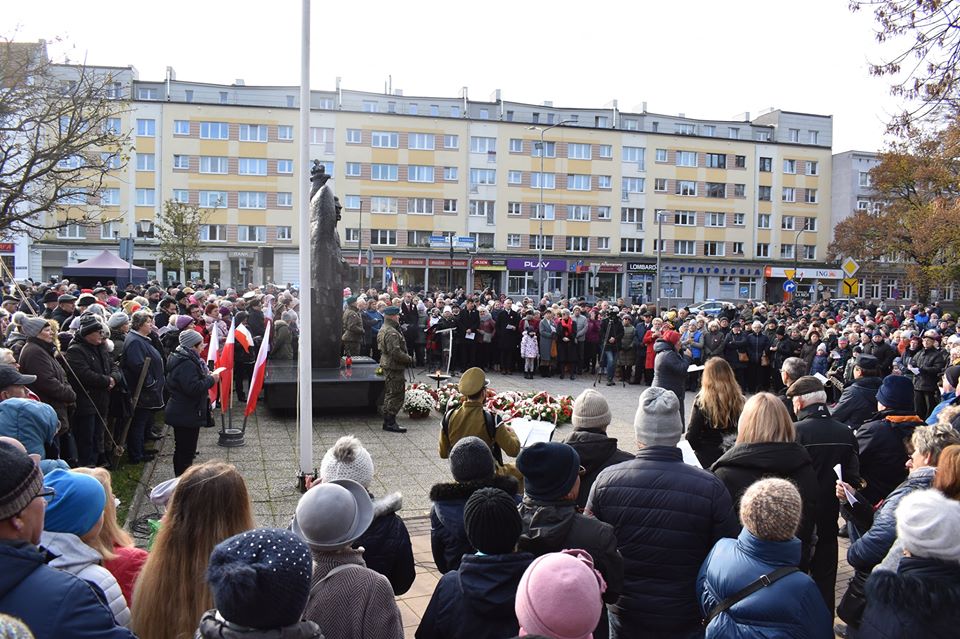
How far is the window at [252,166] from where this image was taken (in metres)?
56.3

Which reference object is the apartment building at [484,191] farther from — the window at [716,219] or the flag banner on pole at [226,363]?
the flag banner on pole at [226,363]

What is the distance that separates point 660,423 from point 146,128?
194ft

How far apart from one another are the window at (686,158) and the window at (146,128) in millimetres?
43417

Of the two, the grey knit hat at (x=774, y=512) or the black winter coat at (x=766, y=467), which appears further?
the black winter coat at (x=766, y=467)

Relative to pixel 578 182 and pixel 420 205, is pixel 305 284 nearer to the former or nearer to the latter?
pixel 420 205

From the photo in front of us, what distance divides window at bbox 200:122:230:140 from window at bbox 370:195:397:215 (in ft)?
39.7

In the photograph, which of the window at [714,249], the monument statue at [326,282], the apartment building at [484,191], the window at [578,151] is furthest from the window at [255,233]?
the monument statue at [326,282]


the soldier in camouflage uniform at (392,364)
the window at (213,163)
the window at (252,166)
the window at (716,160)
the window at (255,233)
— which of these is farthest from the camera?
the window at (716,160)

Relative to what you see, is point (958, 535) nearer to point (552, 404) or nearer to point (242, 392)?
point (552, 404)

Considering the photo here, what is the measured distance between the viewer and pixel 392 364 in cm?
1174

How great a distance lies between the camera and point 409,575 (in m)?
3.90

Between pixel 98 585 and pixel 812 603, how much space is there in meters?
2.83

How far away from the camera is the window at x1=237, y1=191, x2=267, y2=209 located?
56406 millimetres

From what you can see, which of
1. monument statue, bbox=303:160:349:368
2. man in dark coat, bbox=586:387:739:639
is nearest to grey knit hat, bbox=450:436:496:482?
man in dark coat, bbox=586:387:739:639
